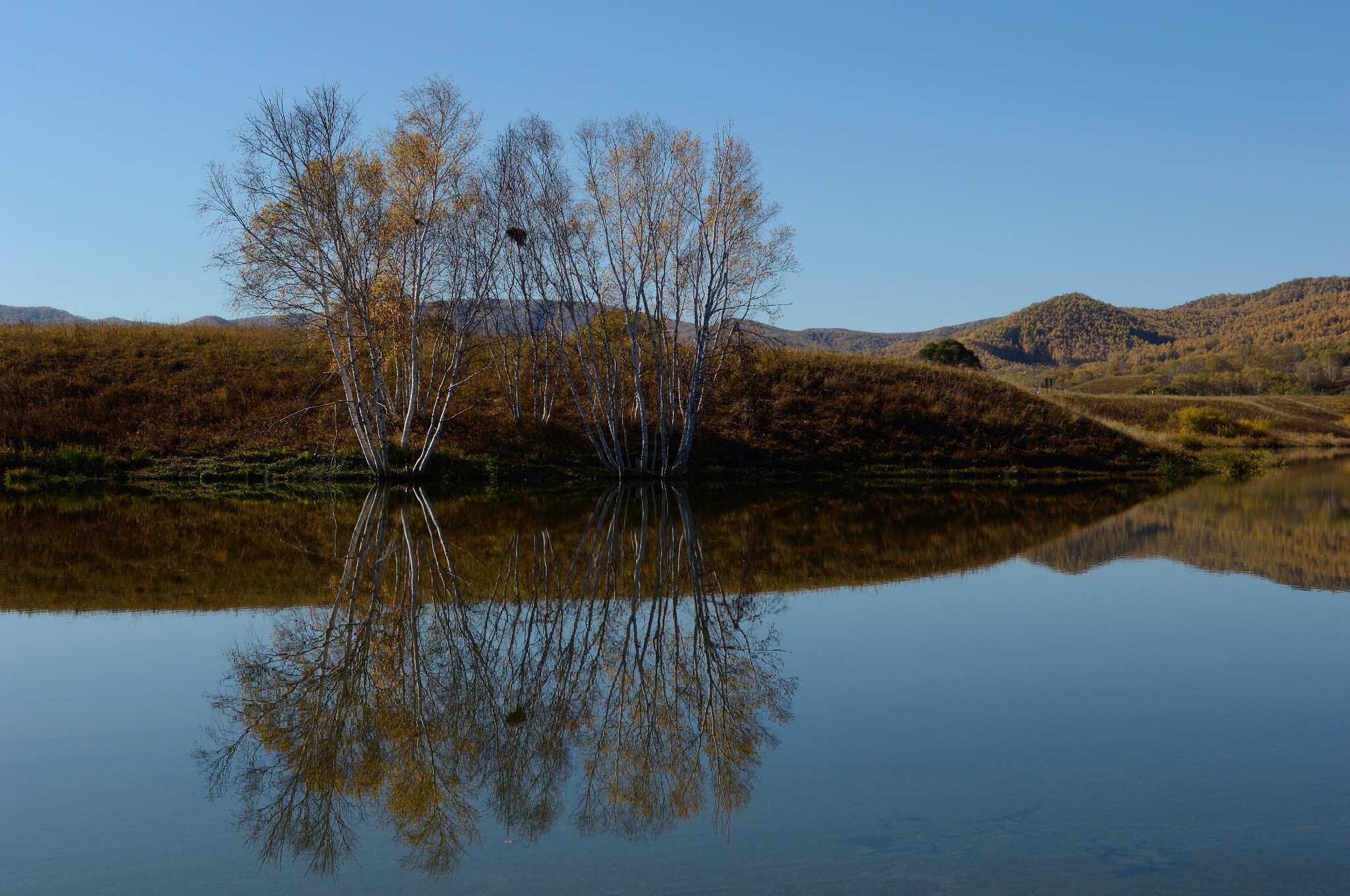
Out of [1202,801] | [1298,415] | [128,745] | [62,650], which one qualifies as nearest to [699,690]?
[1202,801]

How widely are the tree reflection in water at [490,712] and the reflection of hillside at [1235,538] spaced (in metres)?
8.85

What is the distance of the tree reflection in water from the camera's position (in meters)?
5.88

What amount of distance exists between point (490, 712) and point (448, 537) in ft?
34.6

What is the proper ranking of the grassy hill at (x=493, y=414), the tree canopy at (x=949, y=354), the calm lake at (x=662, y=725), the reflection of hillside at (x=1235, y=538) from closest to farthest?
the calm lake at (x=662, y=725), the reflection of hillside at (x=1235, y=538), the grassy hill at (x=493, y=414), the tree canopy at (x=949, y=354)

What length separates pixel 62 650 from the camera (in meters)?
9.92

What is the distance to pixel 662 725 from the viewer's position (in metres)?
7.30

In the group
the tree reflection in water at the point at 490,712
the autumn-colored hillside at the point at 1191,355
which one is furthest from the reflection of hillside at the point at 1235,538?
the autumn-colored hillside at the point at 1191,355

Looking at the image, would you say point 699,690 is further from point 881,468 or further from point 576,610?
point 881,468

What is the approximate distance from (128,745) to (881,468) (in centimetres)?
3342

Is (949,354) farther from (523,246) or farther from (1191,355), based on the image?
(1191,355)

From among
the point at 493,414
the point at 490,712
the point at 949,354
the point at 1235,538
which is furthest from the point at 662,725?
the point at 949,354

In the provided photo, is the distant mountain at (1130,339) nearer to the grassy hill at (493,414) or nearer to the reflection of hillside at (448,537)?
the grassy hill at (493,414)

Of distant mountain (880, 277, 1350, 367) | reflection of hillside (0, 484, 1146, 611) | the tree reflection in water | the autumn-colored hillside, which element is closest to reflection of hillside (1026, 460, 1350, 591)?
reflection of hillside (0, 484, 1146, 611)

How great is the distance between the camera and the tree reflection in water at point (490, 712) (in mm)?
5879
